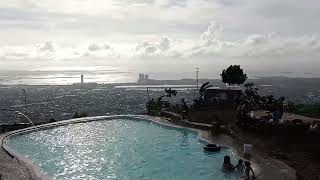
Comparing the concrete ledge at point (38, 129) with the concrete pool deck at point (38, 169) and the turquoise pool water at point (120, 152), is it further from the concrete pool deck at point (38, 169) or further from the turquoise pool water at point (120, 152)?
the turquoise pool water at point (120, 152)

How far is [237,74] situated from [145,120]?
25.9 ft

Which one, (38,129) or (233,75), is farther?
(233,75)

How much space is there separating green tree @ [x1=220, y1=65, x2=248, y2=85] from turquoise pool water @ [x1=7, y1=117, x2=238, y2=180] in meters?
7.94

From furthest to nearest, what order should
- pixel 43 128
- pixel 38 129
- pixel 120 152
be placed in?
pixel 43 128 < pixel 38 129 < pixel 120 152

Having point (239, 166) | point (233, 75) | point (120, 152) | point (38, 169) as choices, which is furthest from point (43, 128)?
point (233, 75)

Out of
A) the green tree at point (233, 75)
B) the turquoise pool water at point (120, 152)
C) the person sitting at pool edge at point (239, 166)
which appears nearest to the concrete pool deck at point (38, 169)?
the person sitting at pool edge at point (239, 166)

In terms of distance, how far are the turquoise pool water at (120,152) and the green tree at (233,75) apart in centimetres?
794

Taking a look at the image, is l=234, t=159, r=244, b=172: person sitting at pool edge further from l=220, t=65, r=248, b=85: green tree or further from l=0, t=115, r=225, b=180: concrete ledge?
l=220, t=65, r=248, b=85: green tree

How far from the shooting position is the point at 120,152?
1609 cm

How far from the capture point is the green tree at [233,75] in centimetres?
2753

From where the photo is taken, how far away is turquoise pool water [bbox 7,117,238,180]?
13.1m

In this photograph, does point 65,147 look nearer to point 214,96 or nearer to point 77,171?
point 77,171

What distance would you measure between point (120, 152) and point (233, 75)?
13610mm

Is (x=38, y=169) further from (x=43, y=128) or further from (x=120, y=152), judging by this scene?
(x=43, y=128)
